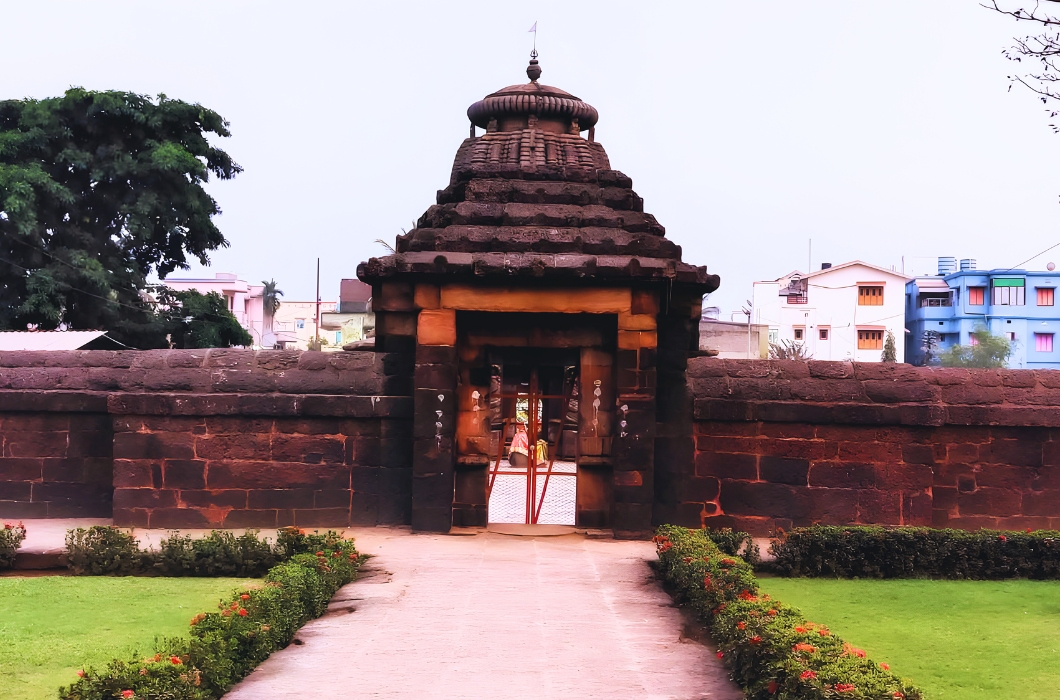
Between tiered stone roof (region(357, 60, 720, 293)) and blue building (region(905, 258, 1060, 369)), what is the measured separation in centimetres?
4560

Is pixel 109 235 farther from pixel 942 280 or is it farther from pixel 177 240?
pixel 942 280

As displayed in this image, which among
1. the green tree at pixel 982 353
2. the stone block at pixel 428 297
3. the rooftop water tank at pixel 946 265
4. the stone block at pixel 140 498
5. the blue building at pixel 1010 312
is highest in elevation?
the rooftop water tank at pixel 946 265

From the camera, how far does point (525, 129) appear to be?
52.4 ft

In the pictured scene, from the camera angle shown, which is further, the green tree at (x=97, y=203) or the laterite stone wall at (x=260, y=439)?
the green tree at (x=97, y=203)

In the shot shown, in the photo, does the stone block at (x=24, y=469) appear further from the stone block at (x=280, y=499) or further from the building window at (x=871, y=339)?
the building window at (x=871, y=339)

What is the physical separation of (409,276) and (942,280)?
4920cm

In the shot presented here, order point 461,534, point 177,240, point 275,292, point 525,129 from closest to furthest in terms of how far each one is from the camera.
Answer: point 461,534
point 525,129
point 177,240
point 275,292

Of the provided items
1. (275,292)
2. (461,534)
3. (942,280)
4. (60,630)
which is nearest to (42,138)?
(461,534)

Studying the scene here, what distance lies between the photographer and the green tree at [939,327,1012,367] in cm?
5150

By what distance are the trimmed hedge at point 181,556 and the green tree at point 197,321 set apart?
19.1m

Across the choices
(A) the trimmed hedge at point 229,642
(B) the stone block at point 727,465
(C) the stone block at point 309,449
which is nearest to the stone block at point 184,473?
(C) the stone block at point 309,449

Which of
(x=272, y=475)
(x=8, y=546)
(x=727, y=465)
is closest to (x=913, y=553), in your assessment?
(x=727, y=465)

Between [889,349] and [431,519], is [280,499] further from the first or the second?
[889,349]

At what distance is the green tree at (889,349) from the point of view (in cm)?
5019
